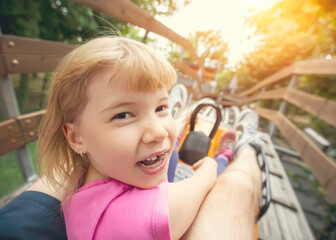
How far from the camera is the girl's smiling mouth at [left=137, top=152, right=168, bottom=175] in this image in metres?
0.54

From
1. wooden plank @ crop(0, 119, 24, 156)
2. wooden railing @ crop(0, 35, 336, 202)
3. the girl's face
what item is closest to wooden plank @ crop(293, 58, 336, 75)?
wooden railing @ crop(0, 35, 336, 202)

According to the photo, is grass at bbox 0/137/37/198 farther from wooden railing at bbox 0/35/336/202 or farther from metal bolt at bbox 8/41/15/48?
metal bolt at bbox 8/41/15/48

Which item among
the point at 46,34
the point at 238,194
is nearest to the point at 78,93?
the point at 238,194

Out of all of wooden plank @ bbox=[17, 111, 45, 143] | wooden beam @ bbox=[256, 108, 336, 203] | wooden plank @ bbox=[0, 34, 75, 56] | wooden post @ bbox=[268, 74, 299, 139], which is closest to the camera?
wooden plank @ bbox=[0, 34, 75, 56]

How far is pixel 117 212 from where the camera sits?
0.48 m

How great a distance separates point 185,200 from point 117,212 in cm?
23

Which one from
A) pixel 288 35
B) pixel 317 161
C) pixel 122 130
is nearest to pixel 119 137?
pixel 122 130

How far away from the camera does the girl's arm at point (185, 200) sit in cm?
51

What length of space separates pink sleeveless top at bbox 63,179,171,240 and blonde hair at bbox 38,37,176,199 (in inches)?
4.3

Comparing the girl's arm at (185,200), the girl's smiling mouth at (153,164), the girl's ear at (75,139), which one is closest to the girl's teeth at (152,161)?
the girl's smiling mouth at (153,164)

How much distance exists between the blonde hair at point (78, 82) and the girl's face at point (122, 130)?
A: 31 millimetres

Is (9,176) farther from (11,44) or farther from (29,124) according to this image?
(11,44)

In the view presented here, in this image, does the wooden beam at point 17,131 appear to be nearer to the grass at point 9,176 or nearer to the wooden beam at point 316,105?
the grass at point 9,176

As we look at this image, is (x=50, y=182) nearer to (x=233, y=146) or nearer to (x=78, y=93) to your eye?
(x=78, y=93)
